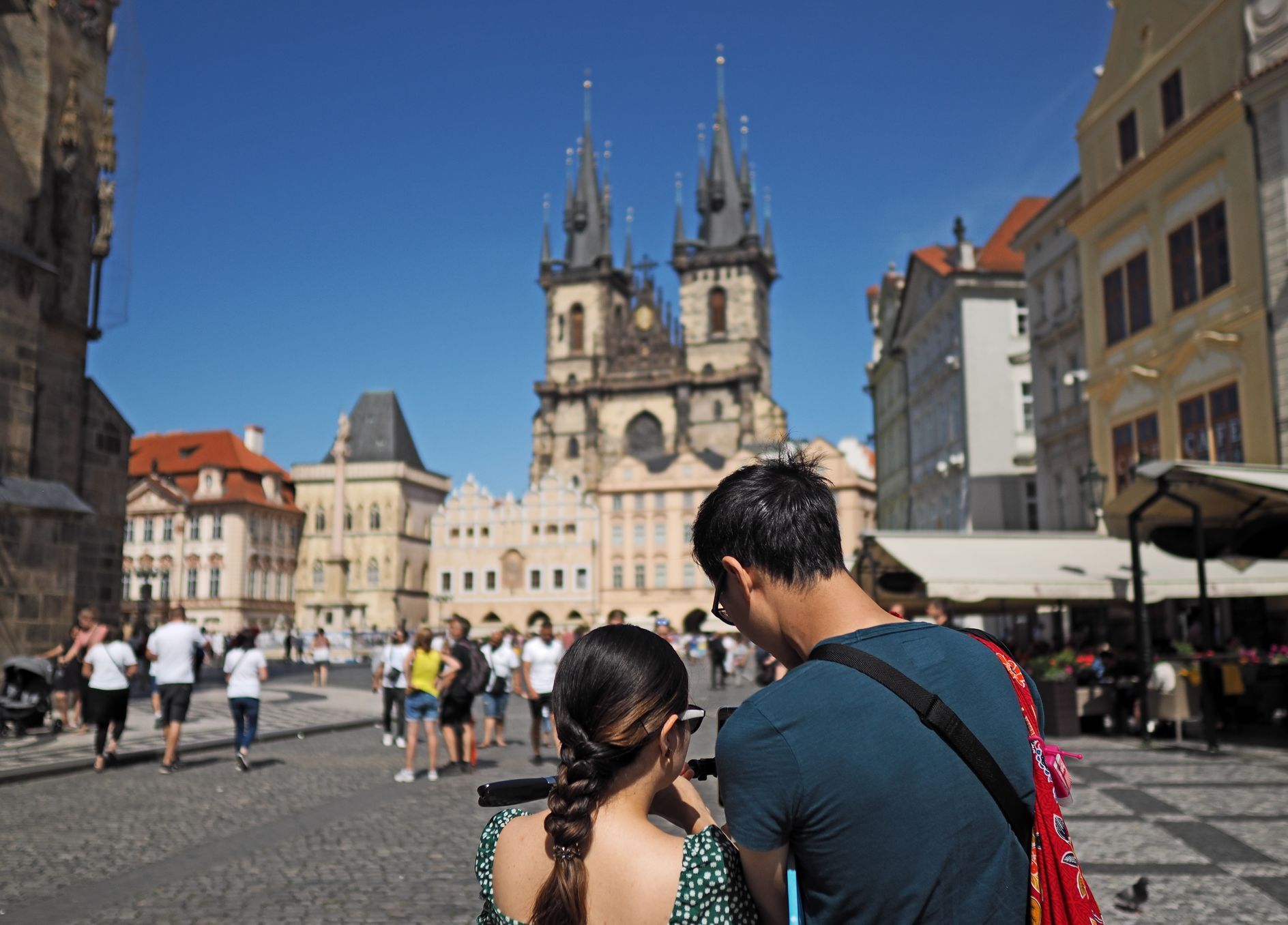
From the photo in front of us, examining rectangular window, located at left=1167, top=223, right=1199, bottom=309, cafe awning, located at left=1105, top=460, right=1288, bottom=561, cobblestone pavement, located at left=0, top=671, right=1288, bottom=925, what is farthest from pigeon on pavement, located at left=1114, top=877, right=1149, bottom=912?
rectangular window, located at left=1167, top=223, right=1199, bottom=309

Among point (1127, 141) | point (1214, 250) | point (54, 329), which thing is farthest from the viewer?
point (1127, 141)

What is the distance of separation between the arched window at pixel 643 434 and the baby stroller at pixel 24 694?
83.2 meters

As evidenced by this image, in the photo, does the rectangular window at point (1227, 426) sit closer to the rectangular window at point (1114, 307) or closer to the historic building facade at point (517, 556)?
the rectangular window at point (1114, 307)

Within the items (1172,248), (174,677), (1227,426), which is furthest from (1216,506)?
(174,677)

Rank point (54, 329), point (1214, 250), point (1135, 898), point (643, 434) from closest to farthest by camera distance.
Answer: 1. point (1135, 898)
2. point (1214, 250)
3. point (54, 329)
4. point (643, 434)

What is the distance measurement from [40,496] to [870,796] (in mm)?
19155

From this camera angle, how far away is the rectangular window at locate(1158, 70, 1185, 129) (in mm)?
22016

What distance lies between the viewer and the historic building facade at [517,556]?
86.8 metres

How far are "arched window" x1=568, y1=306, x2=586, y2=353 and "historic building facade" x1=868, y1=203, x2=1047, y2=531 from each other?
6208 cm

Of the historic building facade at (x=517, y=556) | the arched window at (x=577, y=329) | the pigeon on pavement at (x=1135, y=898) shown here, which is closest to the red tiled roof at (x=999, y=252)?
the pigeon on pavement at (x=1135, y=898)

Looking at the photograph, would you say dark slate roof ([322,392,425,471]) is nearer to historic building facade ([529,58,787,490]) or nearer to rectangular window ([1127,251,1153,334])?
historic building facade ([529,58,787,490])

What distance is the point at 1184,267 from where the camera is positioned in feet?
71.4

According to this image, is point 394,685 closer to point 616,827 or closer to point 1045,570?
point 1045,570

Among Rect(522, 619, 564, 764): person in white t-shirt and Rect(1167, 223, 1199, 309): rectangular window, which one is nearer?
Rect(522, 619, 564, 764): person in white t-shirt
